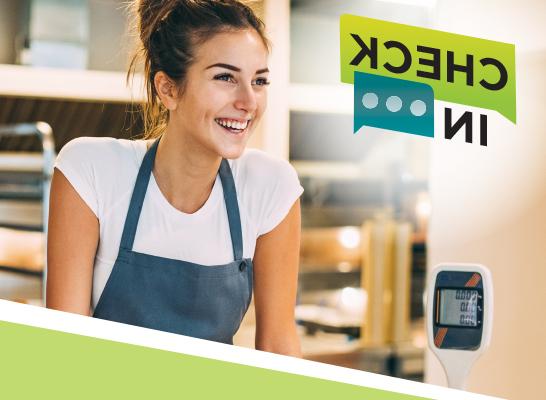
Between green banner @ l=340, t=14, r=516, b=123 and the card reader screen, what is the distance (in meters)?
1.03

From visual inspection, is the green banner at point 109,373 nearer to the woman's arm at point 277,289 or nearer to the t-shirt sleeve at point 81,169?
the woman's arm at point 277,289

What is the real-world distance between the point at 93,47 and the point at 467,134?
4.77 feet

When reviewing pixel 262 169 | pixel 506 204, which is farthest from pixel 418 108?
pixel 262 169

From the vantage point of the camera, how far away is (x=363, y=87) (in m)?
2.60

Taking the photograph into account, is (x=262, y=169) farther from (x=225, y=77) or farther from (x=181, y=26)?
(x=181, y=26)

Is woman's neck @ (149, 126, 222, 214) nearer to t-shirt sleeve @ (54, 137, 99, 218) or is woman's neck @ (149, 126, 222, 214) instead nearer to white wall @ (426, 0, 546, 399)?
t-shirt sleeve @ (54, 137, 99, 218)

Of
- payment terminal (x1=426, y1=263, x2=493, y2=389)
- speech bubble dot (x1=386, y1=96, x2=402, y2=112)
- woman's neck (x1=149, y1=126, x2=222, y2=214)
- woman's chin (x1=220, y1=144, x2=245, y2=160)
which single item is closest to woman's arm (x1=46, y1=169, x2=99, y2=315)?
woman's neck (x1=149, y1=126, x2=222, y2=214)

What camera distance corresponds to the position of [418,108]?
2803 mm

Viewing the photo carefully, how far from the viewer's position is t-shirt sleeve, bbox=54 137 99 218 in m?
1.83

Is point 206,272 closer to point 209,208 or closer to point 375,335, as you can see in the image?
point 209,208

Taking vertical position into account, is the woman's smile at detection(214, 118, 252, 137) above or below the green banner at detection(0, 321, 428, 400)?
above

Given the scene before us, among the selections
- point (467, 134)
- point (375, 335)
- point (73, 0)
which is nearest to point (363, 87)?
point (467, 134)

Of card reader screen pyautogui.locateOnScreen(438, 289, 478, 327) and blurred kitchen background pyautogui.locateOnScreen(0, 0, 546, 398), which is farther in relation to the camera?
blurred kitchen background pyautogui.locateOnScreen(0, 0, 546, 398)

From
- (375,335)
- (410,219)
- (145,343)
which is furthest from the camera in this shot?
(410,219)
